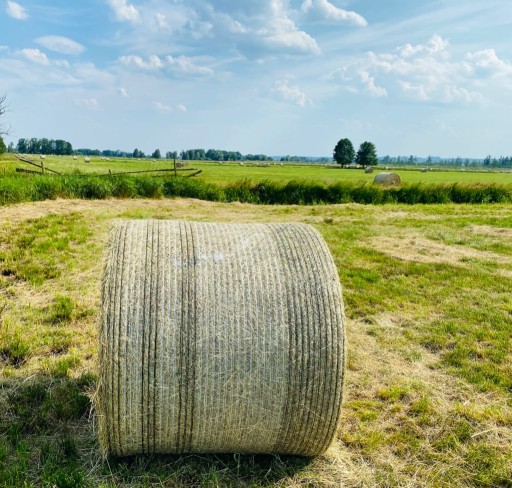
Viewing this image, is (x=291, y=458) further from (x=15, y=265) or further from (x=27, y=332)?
(x=15, y=265)

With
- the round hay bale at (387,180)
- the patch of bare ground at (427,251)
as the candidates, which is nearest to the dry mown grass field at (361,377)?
the patch of bare ground at (427,251)

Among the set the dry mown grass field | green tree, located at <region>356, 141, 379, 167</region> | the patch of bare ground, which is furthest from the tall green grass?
green tree, located at <region>356, 141, 379, 167</region>

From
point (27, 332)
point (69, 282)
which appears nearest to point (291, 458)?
point (27, 332)

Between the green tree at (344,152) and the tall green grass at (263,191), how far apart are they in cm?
5532

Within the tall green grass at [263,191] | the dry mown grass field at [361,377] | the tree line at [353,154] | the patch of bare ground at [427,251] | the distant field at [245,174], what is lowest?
the dry mown grass field at [361,377]

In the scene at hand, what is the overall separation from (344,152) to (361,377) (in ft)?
240

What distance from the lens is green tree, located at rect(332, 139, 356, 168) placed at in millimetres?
74500

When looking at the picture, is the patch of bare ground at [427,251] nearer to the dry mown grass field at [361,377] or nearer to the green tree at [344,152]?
the dry mown grass field at [361,377]

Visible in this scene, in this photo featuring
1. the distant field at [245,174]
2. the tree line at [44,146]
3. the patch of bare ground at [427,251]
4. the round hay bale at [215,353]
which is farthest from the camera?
the tree line at [44,146]

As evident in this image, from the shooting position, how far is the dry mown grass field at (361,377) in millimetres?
3203

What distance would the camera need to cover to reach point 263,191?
739 inches

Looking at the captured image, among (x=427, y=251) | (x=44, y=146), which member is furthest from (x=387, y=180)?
(x=44, y=146)

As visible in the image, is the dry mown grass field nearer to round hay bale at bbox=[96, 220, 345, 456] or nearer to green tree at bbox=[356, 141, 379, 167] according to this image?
round hay bale at bbox=[96, 220, 345, 456]

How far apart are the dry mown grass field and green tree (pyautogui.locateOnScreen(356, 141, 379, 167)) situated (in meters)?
65.6
